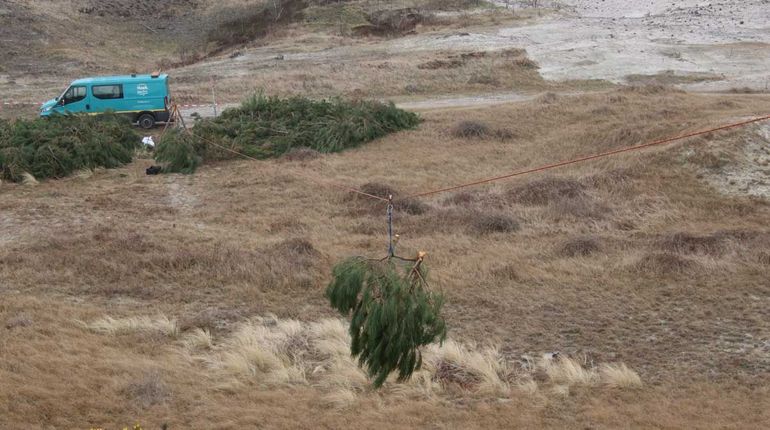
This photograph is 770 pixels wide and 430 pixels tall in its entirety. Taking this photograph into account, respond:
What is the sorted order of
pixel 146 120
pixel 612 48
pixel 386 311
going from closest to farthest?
pixel 386 311, pixel 146 120, pixel 612 48

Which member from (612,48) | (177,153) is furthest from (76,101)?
(612,48)

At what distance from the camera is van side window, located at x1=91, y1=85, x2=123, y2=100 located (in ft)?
94.2

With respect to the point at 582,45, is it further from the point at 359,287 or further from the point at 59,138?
the point at 359,287

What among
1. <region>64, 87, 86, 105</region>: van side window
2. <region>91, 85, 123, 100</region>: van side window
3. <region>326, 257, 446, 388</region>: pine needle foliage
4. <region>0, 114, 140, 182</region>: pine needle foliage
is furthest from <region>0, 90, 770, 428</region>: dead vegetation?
<region>64, 87, 86, 105</region>: van side window

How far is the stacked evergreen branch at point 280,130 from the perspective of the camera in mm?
24125

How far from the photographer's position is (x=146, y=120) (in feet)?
96.3

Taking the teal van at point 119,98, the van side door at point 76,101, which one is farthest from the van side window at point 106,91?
the van side door at point 76,101

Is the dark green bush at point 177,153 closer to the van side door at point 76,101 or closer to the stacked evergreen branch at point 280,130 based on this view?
the stacked evergreen branch at point 280,130

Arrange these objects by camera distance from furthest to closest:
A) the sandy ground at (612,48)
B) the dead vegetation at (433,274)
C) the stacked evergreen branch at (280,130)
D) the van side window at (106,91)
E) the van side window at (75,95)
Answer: the sandy ground at (612,48)
the van side window at (106,91)
the van side window at (75,95)
the stacked evergreen branch at (280,130)
the dead vegetation at (433,274)

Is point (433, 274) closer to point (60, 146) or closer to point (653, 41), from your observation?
point (60, 146)

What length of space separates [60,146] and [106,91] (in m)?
5.81

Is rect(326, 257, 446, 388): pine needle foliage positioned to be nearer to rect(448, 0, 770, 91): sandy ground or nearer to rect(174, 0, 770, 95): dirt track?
rect(174, 0, 770, 95): dirt track

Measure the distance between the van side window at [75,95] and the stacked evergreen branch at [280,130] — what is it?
4841 millimetres

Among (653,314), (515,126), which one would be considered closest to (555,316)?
(653,314)
